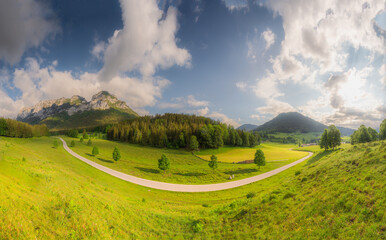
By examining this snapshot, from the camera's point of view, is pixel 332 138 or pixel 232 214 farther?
pixel 332 138

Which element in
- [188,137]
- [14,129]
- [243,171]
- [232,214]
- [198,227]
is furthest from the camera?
[188,137]

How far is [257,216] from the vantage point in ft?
41.5

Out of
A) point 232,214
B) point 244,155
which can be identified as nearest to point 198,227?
point 232,214

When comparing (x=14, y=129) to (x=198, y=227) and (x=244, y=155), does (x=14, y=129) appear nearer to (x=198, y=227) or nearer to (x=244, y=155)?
(x=198, y=227)

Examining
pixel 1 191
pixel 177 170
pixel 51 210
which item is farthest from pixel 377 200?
pixel 177 170

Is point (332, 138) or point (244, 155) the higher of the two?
point (332, 138)

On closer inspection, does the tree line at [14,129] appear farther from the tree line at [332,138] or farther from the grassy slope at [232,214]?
the tree line at [332,138]

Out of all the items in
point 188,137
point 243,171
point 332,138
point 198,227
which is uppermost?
point 332,138

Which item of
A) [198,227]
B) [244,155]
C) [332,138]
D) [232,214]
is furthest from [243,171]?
[332,138]

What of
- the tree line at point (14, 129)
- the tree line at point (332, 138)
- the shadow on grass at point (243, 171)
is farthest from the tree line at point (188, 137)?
the tree line at point (14, 129)

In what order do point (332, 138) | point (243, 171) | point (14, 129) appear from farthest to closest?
point (14, 129), point (332, 138), point (243, 171)

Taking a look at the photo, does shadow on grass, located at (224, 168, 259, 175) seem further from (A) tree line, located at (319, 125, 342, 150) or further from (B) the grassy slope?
(A) tree line, located at (319, 125, 342, 150)

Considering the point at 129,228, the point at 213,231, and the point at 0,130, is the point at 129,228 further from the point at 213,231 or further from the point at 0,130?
the point at 0,130

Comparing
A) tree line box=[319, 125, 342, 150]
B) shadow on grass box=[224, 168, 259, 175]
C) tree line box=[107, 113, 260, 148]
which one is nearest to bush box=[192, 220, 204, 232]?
shadow on grass box=[224, 168, 259, 175]
